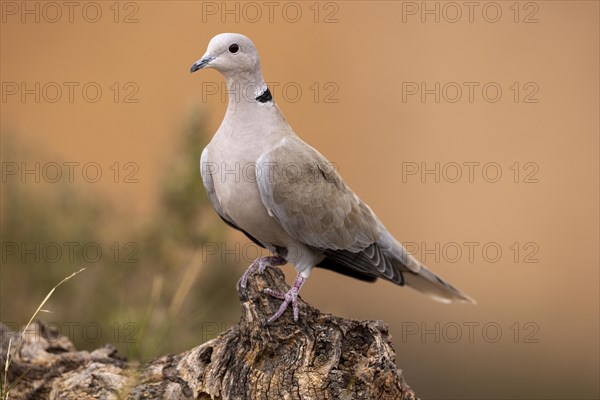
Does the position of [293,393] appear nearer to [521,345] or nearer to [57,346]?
[57,346]

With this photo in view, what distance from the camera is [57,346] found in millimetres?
4613

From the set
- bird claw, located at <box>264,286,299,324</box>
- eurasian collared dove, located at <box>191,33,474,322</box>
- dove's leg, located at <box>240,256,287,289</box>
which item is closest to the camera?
bird claw, located at <box>264,286,299,324</box>

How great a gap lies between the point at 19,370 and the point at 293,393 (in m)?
1.46

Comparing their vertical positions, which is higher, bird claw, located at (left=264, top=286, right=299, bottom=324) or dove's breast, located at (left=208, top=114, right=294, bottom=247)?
dove's breast, located at (left=208, top=114, right=294, bottom=247)

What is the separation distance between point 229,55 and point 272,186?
71 centimetres

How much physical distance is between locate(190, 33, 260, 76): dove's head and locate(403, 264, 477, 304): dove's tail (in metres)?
1.66

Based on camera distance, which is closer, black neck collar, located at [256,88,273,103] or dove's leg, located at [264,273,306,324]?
dove's leg, located at [264,273,306,324]

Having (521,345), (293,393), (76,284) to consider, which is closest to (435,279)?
(293,393)

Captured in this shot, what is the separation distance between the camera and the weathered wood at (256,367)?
12.6 feet

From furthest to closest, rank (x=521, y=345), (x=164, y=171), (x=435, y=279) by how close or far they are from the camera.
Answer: (x=521, y=345), (x=164, y=171), (x=435, y=279)

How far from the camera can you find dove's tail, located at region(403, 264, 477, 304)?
541cm
